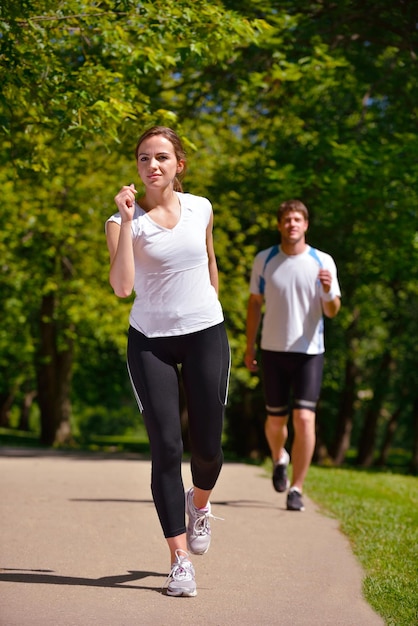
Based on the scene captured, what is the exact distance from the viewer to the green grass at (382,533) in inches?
183

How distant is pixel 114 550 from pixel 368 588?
5.43 feet

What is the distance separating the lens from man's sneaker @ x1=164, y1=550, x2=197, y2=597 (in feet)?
15.3

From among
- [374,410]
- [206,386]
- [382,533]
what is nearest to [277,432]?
[382,533]

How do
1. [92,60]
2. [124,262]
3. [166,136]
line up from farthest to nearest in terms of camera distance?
[92,60] < [166,136] < [124,262]

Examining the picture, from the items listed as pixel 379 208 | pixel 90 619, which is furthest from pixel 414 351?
pixel 90 619

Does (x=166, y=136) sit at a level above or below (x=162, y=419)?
above

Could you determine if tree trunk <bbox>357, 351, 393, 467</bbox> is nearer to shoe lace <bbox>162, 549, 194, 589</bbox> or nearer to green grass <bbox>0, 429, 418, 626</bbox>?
green grass <bbox>0, 429, 418, 626</bbox>

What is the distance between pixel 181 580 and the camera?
15.4 feet

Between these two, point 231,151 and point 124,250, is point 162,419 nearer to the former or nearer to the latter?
point 124,250

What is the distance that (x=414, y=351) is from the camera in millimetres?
26938

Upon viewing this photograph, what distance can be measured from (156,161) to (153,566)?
83.3 inches

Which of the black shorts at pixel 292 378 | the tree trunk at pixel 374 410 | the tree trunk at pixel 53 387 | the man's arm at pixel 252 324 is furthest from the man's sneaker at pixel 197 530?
the tree trunk at pixel 374 410

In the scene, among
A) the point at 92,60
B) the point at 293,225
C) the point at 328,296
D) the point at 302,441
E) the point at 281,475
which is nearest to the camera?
the point at 328,296

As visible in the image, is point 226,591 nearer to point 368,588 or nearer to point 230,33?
point 368,588
